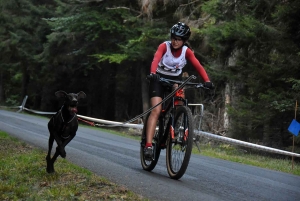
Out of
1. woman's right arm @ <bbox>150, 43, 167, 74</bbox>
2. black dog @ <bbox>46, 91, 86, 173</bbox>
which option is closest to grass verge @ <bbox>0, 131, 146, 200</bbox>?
black dog @ <bbox>46, 91, 86, 173</bbox>

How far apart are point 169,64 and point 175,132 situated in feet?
3.12

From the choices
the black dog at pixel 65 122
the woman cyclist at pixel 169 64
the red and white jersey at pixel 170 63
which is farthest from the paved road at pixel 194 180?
the red and white jersey at pixel 170 63

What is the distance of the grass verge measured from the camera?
6340mm

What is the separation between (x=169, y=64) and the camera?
27.0 feet

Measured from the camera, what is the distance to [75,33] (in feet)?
104

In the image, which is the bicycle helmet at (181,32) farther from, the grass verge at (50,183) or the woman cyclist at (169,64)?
the grass verge at (50,183)

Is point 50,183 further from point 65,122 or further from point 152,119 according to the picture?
point 152,119

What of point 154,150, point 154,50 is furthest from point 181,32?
point 154,50

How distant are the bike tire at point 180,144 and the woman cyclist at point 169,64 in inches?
14.7

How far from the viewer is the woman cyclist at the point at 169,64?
26.2 ft

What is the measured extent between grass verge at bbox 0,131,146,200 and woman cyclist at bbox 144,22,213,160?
4.06 feet

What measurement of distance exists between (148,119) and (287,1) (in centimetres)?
890

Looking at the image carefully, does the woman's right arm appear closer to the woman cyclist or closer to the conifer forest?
the woman cyclist

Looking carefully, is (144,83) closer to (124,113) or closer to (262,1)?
(124,113)
